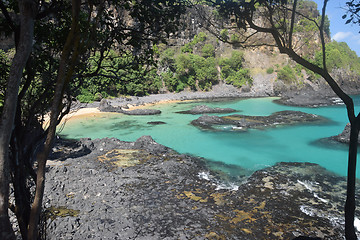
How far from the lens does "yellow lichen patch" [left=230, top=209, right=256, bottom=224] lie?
7.21 meters

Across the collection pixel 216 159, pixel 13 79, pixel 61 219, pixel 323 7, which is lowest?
Answer: pixel 216 159

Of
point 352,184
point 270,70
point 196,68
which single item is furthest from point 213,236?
point 270,70

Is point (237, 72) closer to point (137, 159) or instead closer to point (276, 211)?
point (137, 159)

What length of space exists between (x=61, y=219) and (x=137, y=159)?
6117mm

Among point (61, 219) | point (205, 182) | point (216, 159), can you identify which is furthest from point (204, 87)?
point (61, 219)

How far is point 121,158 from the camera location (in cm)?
1250

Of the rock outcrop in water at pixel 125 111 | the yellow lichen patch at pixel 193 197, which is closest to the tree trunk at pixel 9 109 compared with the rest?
the yellow lichen patch at pixel 193 197

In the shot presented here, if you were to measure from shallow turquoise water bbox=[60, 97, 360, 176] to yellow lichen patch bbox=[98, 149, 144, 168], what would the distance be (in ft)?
12.4

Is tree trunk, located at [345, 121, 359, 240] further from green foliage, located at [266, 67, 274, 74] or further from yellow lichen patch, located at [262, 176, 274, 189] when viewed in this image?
green foliage, located at [266, 67, 274, 74]

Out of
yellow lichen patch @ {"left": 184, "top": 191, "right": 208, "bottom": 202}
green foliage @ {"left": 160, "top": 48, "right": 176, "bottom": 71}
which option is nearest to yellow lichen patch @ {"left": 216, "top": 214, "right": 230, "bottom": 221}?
yellow lichen patch @ {"left": 184, "top": 191, "right": 208, "bottom": 202}

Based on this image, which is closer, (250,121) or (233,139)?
(233,139)

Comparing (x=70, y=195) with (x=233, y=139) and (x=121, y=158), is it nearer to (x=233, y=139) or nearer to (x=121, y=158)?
(x=121, y=158)

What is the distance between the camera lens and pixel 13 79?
7.92 feet

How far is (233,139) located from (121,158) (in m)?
8.91
